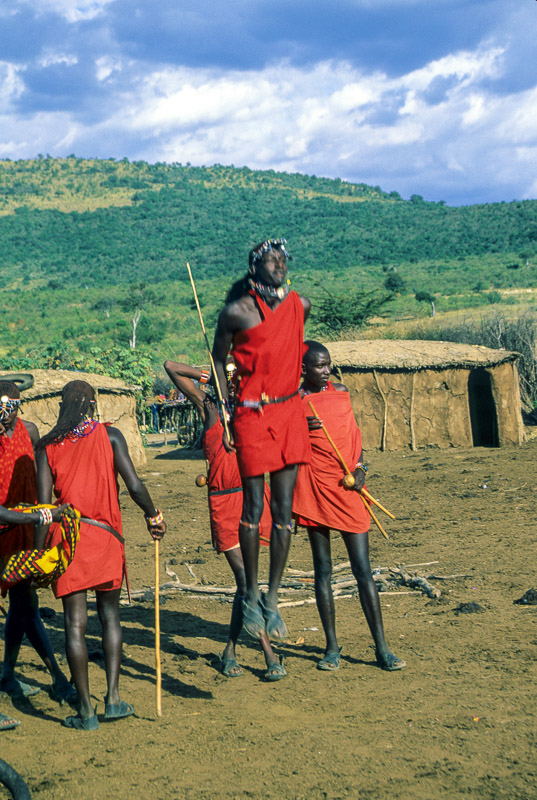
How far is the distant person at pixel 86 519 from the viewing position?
4.11 metres

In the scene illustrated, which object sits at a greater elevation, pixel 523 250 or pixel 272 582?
pixel 523 250

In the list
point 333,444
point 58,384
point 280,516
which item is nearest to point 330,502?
point 333,444

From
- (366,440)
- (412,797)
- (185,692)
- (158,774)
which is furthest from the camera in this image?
(366,440)

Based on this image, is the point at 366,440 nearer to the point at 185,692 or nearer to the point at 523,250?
the point at 185,692

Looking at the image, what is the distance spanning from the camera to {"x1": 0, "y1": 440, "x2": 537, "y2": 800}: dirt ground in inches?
132

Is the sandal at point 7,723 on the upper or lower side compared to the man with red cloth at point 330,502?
lower

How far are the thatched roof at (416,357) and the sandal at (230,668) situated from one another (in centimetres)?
1128

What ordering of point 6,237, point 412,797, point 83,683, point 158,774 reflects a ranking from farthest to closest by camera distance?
point 6,237
point 83,683
point 158,774
point 412,797

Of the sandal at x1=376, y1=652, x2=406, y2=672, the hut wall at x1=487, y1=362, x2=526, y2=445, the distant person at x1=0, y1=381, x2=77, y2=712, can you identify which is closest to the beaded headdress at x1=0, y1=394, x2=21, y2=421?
the distant person at x1=0, y1=381, x2=77, y2=712

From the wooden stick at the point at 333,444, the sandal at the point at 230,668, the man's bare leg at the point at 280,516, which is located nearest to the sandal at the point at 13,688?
the sandal at the point at 230,668

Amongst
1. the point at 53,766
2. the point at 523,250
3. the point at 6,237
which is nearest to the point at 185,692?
the point at 53,766

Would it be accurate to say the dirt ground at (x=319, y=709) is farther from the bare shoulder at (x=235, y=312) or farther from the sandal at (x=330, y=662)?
the bare shoulder at (x=235, y=312)

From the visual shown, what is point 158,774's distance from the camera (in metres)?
3.50

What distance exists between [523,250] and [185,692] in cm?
5536
